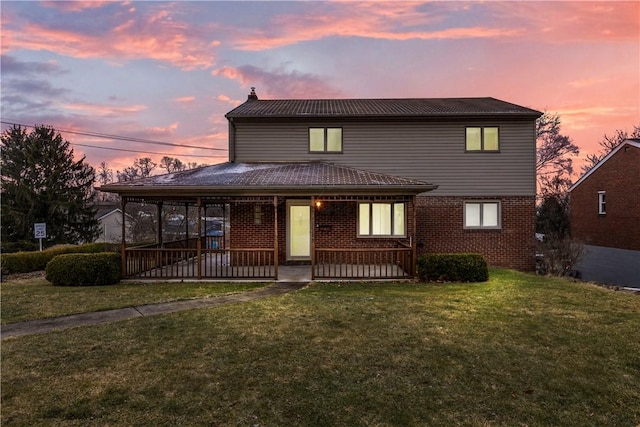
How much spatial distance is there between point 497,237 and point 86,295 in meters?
13.6

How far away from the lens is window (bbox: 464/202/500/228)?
13.5m

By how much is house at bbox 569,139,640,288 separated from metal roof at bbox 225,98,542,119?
8701 millimetres

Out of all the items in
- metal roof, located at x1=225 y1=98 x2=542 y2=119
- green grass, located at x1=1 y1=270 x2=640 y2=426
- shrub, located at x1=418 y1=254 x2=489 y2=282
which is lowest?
green grass, located at x1=1 y1=270 x2=640 y2=426

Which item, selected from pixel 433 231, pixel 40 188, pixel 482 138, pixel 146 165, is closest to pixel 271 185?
pixel 433 231

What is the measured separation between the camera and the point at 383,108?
1452 cm

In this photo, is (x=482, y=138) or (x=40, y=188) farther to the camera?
(x=40, y=188)

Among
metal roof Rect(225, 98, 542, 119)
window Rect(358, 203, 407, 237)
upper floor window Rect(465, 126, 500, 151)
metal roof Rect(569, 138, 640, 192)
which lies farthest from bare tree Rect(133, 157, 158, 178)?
metal roof Rect(569, 138, 640, 192)

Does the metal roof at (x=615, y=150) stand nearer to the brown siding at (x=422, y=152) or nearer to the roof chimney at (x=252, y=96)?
the brown siding at (x=422, y=152)

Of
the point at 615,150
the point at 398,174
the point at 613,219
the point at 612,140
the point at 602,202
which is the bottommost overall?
the point at 613,219

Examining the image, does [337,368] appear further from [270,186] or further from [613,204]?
[613,204]

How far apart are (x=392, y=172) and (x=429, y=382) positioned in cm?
1040

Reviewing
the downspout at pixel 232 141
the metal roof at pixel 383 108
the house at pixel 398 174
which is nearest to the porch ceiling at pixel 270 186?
Result: the house at pixel 398 174

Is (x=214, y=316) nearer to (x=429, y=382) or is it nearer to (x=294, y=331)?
(x=294, y=331)

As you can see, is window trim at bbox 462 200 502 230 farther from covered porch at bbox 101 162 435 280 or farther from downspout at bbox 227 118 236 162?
downspout at bbox 227 118 236 162
